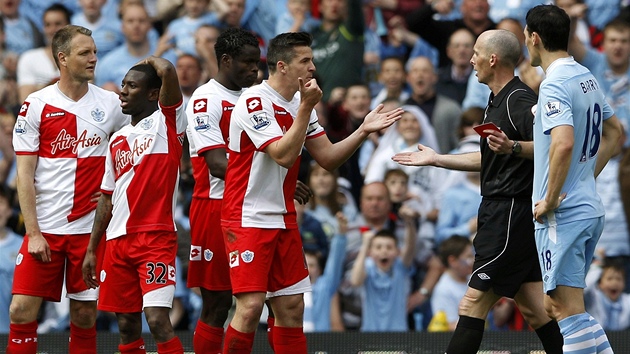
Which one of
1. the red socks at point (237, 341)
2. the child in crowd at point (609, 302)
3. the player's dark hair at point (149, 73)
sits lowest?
the child in crowd at point (609, 302)

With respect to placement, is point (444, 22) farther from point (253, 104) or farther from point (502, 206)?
point (253, 104)

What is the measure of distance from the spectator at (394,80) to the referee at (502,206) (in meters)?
5.55

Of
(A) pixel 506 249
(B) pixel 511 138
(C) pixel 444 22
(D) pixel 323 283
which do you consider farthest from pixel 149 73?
(C) pixel 444 22

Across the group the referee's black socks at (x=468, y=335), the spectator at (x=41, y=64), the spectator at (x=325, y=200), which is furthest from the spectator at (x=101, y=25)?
the referee's black socks at (x=468, y=335)

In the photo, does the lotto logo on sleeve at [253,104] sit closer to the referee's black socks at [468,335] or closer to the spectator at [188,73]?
the referee's black socks at [468,335]

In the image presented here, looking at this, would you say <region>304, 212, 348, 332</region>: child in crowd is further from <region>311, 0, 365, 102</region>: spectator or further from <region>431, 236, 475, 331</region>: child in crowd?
<region>311, 0, 365, 102</region>: spectator

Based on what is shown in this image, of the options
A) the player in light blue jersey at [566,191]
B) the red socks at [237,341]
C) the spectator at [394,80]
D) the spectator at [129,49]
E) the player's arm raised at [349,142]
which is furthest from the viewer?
the spectator at [129,49]

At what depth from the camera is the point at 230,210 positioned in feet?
25.6

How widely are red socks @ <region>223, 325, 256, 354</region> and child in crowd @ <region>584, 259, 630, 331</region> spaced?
5.34m

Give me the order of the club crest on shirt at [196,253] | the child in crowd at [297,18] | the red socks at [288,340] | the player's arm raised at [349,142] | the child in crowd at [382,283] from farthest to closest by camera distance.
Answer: the child in crowd at [297,18] → the child in crowd at [382,283] → the club crest on shirt at [196,253] → the red socks at [288,340] → the player's arm raised at [349,142]

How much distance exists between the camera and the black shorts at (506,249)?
760 centimetres

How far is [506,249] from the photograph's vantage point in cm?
761

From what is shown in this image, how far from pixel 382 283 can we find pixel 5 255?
4.03 metres

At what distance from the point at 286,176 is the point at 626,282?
5.88 m
